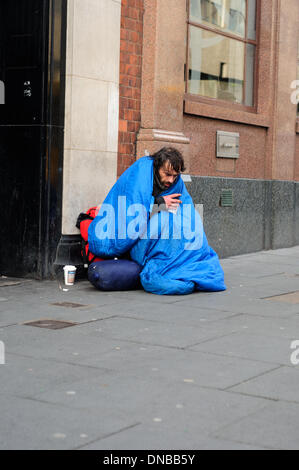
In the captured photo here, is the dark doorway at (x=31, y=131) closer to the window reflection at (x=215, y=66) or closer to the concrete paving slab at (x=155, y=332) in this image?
the concrete paving slab at (x=155, y=332)

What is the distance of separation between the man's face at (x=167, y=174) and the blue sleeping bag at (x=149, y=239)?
106 mm

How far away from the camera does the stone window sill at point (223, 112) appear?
968 centimetres

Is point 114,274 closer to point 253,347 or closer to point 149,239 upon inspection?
point 149,239

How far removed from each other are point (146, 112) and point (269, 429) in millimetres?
6057

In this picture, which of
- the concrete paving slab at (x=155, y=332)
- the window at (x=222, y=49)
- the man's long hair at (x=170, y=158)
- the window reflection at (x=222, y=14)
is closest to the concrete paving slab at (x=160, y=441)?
the concrete paving slab at (x=155, y=332)

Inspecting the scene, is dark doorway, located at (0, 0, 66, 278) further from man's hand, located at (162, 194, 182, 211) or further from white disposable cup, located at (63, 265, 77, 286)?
man's hand, located at (162, 194, 182, 211)

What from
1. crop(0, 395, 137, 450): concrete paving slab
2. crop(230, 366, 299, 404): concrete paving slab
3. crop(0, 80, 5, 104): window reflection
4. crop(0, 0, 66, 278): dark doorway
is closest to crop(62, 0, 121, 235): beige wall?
crop(0, 0, 66, 278): dark doorway

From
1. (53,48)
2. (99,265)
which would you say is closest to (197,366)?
(99,265)

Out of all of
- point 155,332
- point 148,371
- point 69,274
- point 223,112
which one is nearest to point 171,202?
point 69,274

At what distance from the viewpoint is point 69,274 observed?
24.6 ft

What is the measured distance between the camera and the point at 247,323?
19.0ft

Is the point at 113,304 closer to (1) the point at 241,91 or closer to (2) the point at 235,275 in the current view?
(2) the point at 235,275

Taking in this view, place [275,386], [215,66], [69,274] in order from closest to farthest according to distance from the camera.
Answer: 1. [275,386]
2. [69,274]
3. [215,66]

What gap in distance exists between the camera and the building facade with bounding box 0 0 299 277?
762 centimetres
